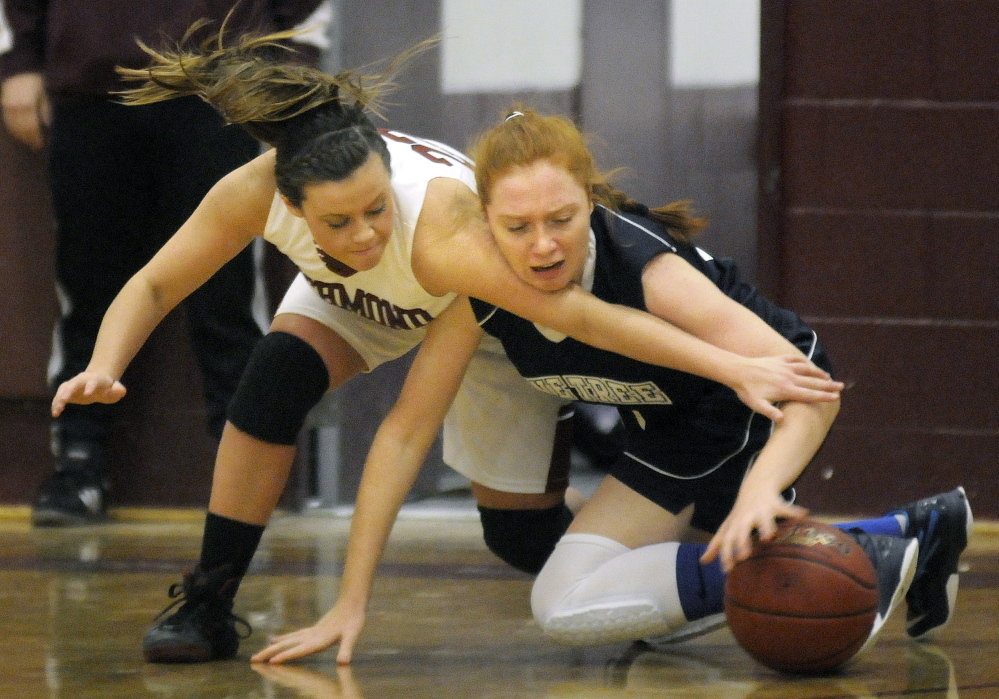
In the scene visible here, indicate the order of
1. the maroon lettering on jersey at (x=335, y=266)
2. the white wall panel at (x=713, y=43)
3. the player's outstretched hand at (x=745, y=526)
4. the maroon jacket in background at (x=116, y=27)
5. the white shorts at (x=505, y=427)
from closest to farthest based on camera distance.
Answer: the player's outstretched hand at (x=745, y=526)
the maroon lettering on jersey at (x=335, y=266)
the white shorts at (x=505, y=427)
the maroon jacket in background at (x=116, y=27)
the white wall panel at (x=713, y=43)

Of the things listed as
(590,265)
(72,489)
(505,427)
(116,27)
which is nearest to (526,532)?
(505,427)

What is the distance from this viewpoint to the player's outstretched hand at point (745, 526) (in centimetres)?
164

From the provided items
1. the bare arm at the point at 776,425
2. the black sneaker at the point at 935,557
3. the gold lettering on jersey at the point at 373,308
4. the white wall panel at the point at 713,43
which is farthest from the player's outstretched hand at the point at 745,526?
the white wall panel at the point at 713,43

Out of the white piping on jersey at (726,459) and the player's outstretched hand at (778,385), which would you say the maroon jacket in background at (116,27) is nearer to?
the white piping on jersey at (726,459)

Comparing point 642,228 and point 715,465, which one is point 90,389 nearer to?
point 642,228

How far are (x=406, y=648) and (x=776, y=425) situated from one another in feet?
2.41

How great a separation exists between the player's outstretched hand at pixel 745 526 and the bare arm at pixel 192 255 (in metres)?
1.00

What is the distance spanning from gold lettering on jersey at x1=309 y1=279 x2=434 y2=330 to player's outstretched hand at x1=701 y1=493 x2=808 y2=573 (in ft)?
2.37

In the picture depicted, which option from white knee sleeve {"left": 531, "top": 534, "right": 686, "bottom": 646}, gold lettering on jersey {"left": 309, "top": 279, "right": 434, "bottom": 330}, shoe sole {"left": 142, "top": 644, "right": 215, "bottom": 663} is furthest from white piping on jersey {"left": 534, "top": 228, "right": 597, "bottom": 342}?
shoe sole {"left": 142, "top": 644, "right": 215, "bottom": 663}

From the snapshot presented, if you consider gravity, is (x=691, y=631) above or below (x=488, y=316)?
below

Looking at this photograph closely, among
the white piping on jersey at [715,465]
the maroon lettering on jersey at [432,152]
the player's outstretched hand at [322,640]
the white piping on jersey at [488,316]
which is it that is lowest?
the player's outstretched hand at [322,640]

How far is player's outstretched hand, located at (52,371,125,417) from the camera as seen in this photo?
73.9 inches

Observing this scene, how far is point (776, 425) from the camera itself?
188 cm

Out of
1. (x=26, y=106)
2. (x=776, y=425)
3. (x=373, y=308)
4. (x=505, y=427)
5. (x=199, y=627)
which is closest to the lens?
(x=776, y=425)
